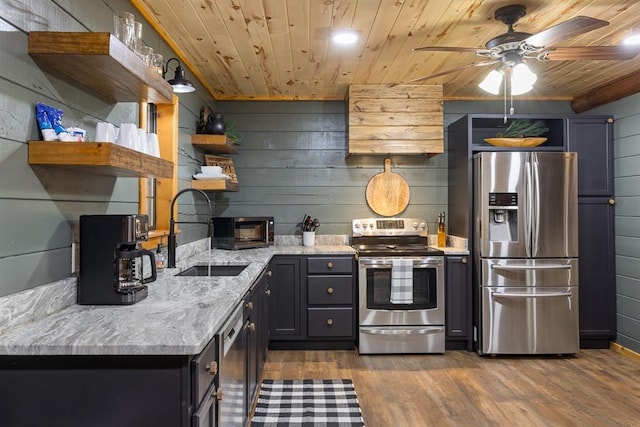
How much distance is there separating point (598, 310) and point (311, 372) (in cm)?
264

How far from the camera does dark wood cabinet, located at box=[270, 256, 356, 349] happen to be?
366cm

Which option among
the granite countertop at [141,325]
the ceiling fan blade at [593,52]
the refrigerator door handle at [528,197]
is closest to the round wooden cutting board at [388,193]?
the refrigerator door handle at [528,197]

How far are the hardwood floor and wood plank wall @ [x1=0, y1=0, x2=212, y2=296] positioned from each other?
191 cm

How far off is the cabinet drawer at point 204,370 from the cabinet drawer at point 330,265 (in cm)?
224

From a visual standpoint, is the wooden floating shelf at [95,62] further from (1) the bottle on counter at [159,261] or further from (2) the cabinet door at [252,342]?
(2) the cabinet door at [252,342]

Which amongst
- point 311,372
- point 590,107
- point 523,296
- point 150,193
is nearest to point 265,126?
point 150,193

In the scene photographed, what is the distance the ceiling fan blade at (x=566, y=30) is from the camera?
75.1 inches

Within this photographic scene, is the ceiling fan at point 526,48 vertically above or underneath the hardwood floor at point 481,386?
above

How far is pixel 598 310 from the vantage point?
12.3ft

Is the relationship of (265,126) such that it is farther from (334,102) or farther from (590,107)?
(590,107)

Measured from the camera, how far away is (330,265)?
367 centimetres

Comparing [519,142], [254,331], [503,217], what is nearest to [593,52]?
[519,142]

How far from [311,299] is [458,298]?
1287 mm

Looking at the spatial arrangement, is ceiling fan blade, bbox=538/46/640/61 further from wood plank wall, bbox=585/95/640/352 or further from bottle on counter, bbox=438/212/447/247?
bottle on counter, bbox=438/212/447/247
